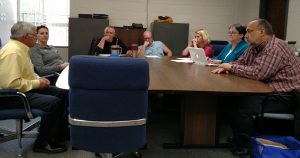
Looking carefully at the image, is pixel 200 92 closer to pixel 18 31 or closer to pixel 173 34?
pixel 18 31

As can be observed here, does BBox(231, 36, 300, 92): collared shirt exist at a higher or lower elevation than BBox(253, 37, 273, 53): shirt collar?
lower

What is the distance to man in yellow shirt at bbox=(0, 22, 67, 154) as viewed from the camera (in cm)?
228

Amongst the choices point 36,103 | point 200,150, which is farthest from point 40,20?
point 200,150

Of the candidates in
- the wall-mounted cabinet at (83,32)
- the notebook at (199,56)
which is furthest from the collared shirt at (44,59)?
the wall-mounted cabinet at (83,32)

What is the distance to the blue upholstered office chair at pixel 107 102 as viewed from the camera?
1.53m

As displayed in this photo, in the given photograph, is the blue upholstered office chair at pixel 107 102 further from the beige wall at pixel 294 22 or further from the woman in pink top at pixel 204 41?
the beige wall at pixel 294 22

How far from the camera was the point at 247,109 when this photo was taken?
241 cm

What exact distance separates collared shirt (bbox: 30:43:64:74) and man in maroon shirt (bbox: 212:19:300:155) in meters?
1.95

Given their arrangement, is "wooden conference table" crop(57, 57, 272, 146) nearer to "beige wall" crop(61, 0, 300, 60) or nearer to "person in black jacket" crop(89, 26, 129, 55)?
"person in black jacket" crop(89, 26, 129, 55)

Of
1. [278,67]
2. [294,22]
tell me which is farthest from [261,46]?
[294,22]

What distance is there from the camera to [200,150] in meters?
2.71

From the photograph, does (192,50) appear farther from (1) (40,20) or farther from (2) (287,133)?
(1) (40,20)

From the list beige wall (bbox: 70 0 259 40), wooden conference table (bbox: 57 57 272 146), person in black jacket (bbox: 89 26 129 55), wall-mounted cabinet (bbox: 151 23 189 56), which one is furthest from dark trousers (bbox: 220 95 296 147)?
beige wall (bbox: 70 0 259 40)

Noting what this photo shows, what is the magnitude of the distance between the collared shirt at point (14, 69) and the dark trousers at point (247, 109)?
5.24 feet
